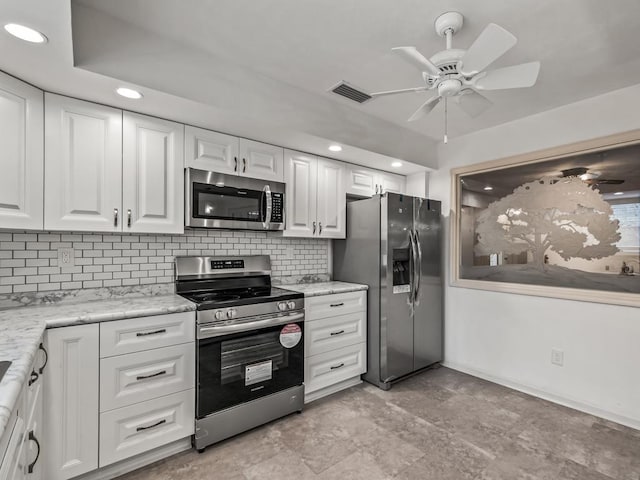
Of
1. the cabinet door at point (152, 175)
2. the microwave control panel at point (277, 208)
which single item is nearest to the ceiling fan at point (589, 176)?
the microwave control panel at point (277, 208)

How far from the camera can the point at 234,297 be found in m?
2.44

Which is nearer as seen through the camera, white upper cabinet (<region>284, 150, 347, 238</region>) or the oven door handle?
the oven door handle

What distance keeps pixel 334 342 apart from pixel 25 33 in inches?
107

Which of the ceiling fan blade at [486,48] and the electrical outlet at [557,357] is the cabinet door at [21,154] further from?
the electrical outlet at [557,357]

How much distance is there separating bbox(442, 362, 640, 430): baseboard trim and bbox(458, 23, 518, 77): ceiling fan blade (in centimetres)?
278

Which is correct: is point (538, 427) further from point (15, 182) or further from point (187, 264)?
point (15, 182)

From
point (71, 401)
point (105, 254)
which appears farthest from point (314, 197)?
point (71, 401)

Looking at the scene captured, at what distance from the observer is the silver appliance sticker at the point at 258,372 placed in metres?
2.28

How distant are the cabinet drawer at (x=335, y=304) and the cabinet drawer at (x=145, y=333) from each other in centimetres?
98

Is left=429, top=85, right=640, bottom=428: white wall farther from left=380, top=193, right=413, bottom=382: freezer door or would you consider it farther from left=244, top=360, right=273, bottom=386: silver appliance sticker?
left=244, top=360, right=273, bottom=386: silver appliance sticker

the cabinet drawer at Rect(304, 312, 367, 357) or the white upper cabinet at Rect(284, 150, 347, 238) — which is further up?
the white upper cabinet at Rect(284, 150, 347, 238)

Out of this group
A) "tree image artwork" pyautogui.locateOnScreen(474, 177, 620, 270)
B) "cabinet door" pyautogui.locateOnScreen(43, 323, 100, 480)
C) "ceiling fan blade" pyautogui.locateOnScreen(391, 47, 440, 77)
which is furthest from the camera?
"tree image artwork" pyautogui.locateOnScreen(474, 177, 620, 270)

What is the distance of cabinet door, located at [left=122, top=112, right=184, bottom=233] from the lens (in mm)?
2152

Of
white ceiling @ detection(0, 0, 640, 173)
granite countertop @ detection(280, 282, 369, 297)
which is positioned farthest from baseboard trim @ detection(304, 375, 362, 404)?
white ceiling @ detection(0, 0, 640, 173)
